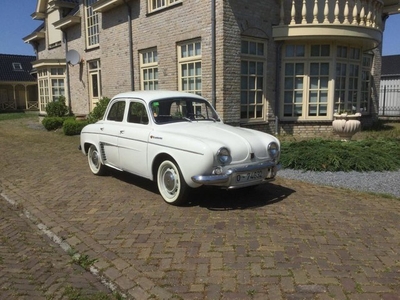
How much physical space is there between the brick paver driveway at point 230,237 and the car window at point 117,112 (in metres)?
1.21

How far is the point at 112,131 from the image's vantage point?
6.36 meters

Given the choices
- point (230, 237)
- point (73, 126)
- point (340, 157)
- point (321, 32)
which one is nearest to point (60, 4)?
point (73, 126)

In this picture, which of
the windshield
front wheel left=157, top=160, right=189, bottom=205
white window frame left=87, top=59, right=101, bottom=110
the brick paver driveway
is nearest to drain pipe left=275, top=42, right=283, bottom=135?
the brick paver driveway

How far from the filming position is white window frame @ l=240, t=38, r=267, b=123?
11.0 metres

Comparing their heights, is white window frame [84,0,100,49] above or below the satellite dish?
above

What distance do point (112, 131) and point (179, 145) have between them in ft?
6.29

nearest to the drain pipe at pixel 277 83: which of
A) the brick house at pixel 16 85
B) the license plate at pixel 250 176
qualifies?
the license plate at pixel 250 176

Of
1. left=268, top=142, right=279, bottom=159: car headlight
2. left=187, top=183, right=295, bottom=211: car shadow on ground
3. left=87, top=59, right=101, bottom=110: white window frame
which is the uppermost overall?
left=87, top=59, right=101, bottom=110: white window frame

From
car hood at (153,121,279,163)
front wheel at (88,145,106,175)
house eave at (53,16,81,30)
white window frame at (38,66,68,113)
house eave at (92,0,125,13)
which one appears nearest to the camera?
car hood at (153,121,279,163)

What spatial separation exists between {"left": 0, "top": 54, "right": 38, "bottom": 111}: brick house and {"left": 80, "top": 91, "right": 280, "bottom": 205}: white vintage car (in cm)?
3654

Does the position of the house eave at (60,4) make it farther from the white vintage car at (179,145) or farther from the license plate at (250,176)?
the license plate at (250,176)

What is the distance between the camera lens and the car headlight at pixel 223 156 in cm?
468

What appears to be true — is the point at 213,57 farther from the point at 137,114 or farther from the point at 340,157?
the point at 137,114

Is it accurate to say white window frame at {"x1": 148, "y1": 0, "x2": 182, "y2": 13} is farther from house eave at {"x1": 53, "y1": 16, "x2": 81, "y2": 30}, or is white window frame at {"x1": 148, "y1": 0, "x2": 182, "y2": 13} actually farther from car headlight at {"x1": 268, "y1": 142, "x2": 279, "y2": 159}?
car headlight at {"x1": 268, "y1": 142, "x2": 279, "y2": 159}
